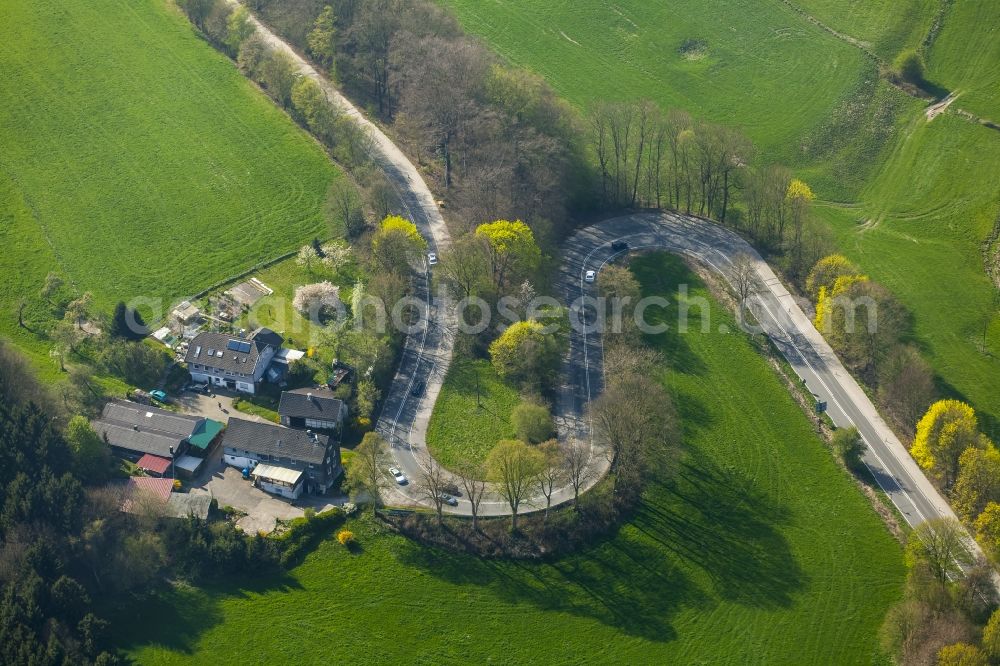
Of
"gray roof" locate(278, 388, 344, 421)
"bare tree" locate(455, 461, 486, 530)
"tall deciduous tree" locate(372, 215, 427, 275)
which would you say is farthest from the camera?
"tall deciduous tree" locate(372, 215, 427, 275)

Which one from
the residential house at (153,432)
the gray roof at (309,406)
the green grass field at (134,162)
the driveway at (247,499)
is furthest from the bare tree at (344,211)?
the driveway at (247,499)

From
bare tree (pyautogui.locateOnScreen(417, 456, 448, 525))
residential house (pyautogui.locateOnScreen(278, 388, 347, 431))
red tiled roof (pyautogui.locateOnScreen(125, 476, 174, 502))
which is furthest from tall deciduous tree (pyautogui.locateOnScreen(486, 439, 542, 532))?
red tiled roof (pyautogui.locateOnScreen(125, 476, 174, 502))

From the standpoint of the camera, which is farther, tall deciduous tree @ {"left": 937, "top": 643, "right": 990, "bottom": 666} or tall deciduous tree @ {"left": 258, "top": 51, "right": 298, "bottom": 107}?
tall deciduous tree @ {"left": 258, "top": 51, "right": 298, "bottom": 107}

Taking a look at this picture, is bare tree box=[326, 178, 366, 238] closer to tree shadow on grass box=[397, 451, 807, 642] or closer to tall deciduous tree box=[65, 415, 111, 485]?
tall deciduous tree box=[65, 415, 111, 485]

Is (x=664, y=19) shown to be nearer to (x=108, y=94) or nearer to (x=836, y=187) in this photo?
(x=836, y=187)

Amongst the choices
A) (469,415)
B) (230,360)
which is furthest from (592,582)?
(230,360)

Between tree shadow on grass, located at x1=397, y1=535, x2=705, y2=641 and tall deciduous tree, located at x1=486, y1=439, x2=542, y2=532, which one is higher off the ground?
tall deciduous tree, located at x1=486, y1=439, x2=542, y2=532

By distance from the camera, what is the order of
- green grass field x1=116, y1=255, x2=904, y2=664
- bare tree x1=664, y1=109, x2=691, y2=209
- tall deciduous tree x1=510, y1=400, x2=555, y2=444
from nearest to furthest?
green grass field x1=116, y1=255, x2=904, y2=664, tall deciduous tree x1=510, y1=400, x2=555, y2=444, bare tree x1=664, y1=109, x2=691, y2=209

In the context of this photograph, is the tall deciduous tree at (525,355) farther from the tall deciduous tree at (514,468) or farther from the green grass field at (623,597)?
the green grass field at (623,597)
